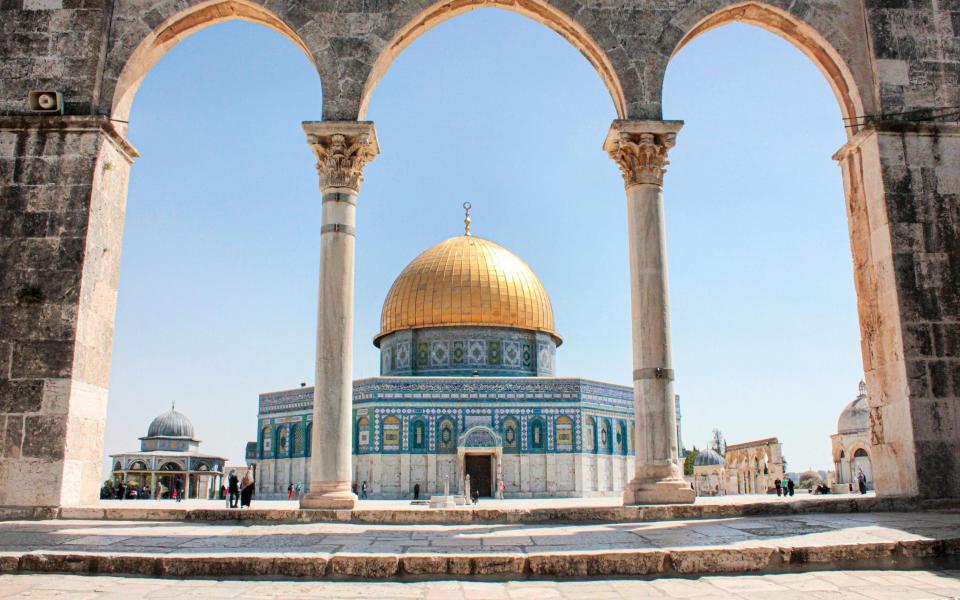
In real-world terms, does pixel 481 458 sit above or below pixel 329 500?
above

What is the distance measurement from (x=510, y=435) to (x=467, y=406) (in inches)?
73.6

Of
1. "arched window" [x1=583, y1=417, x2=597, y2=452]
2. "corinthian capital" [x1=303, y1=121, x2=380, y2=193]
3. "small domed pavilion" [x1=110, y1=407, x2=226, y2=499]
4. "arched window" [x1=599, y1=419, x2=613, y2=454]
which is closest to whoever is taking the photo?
"corinthian capital" [x1=303, y1=121, x2=380, y2=193]

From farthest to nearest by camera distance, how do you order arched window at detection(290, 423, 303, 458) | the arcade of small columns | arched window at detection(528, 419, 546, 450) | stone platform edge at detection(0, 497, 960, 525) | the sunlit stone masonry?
arched window at detection(290, 423, 303, 458), arched window at detection(528, 419, 546, 450), the sunlit stone masonry, the arcade of small columns, stone platform edge at detection(0, 497, 960, 525)

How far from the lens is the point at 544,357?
32.5m

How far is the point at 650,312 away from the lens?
8875 mm

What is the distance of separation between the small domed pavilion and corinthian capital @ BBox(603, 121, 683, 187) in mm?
34196

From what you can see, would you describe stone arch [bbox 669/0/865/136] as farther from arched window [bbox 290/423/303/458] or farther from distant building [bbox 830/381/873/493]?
arched window [bbox 290/423/303/458]

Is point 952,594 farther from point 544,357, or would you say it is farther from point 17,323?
point 544,357

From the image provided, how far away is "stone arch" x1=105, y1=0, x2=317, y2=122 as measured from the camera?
9.21m

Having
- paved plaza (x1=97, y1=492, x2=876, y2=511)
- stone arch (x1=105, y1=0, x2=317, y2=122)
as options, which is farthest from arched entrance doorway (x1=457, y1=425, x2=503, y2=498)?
stone arch (x1=105, y1=0, x2=317, y2=122)

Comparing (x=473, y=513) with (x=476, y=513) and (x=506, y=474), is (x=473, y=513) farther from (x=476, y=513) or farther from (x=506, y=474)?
(x=506, y=474)

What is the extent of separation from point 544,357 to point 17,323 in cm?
2532

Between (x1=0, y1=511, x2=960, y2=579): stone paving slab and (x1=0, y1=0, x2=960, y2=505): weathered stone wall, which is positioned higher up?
(x1=0, y1=0, x2=960, y2=505): weathered stone wall

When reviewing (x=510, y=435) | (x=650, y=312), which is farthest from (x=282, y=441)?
(x=650, y=312)
